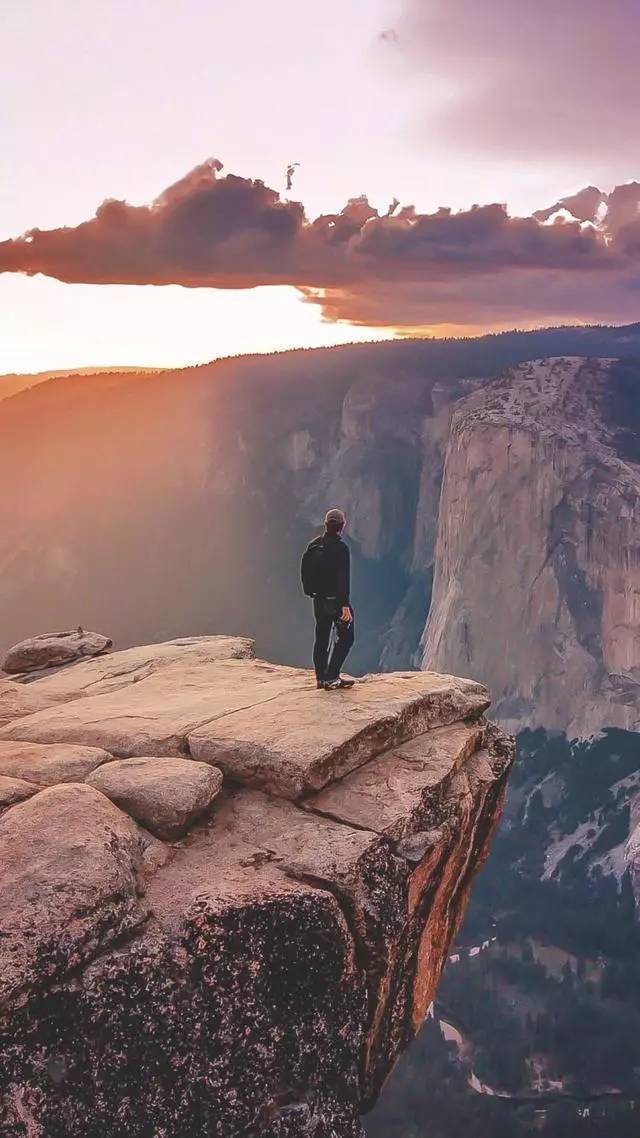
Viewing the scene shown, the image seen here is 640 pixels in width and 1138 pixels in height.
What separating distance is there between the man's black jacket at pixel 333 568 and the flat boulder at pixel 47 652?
10547mm

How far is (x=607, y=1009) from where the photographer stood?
83.0 metres

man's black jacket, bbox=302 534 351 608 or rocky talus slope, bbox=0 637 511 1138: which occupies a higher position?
man's black jacket, bbox=302 534 351 608

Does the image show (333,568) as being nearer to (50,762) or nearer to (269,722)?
(269,722)

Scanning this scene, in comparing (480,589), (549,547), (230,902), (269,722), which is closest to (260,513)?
(480,589)

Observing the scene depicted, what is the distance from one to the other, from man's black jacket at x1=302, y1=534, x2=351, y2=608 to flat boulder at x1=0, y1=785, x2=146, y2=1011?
18.1 ft

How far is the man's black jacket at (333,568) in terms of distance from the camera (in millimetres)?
14664

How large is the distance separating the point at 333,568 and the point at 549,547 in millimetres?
126089

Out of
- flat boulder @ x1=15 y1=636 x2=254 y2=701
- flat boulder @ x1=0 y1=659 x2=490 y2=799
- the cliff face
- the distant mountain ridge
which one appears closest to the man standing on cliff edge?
flat boulder @ x1=0 y1=659 x2=490 y2=799

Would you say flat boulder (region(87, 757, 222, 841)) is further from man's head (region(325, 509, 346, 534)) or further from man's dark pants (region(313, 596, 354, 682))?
man's head (region(325, 509, 346, 534))

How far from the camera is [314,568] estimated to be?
14766mm

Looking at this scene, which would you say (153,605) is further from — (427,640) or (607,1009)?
(607,1009)

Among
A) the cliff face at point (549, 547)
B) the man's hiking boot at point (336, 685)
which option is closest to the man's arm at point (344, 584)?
the man's hiking boot at point (336, 685)

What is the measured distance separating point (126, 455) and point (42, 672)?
601 ft

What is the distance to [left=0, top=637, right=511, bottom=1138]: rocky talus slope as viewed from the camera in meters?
8.62
